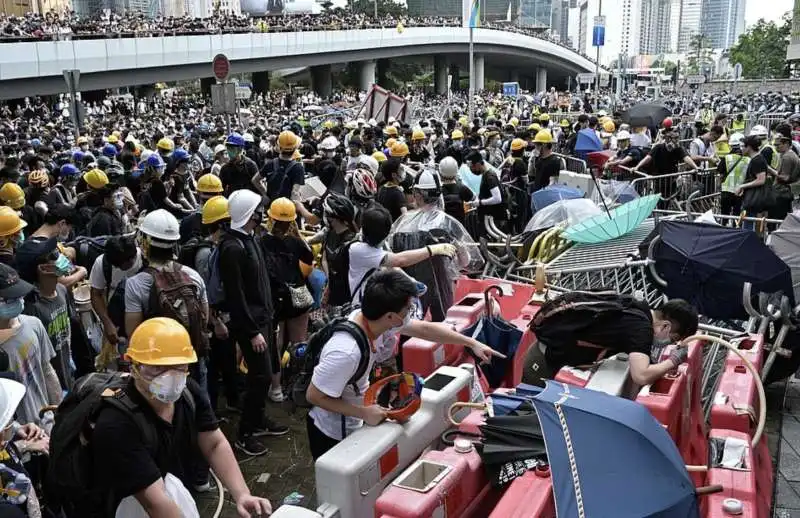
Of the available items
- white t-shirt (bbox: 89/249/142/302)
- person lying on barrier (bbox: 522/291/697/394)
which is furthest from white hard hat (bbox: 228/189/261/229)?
person lying on barrier (bbox: 522/291/697/394)

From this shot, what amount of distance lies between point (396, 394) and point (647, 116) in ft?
57.9

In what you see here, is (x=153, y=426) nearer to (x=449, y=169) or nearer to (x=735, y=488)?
(x=735, y=488)

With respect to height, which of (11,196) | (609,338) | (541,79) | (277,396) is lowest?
(277,396)

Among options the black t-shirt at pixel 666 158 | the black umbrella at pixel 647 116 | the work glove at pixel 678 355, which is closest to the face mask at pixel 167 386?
the work glove at pixel 678 355

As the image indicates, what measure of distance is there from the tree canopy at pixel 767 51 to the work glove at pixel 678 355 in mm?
93653

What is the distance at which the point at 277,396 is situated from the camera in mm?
6117

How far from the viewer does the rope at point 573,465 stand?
267cm

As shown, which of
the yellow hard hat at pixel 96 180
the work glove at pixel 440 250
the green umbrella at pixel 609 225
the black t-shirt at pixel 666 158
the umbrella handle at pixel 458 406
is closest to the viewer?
the umbrella handle at pixel 458 406

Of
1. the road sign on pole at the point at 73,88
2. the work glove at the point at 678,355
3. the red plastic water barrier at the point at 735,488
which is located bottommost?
the red plastic water barrier at the point at 735,488

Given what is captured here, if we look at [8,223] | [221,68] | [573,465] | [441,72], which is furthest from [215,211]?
[441,72]

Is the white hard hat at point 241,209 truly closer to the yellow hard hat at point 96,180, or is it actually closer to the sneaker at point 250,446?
the sneaker at point 250,446

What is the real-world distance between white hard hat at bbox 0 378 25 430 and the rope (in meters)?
2.02

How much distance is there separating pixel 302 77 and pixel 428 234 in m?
72.2

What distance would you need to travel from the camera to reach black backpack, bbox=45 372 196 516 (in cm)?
260
